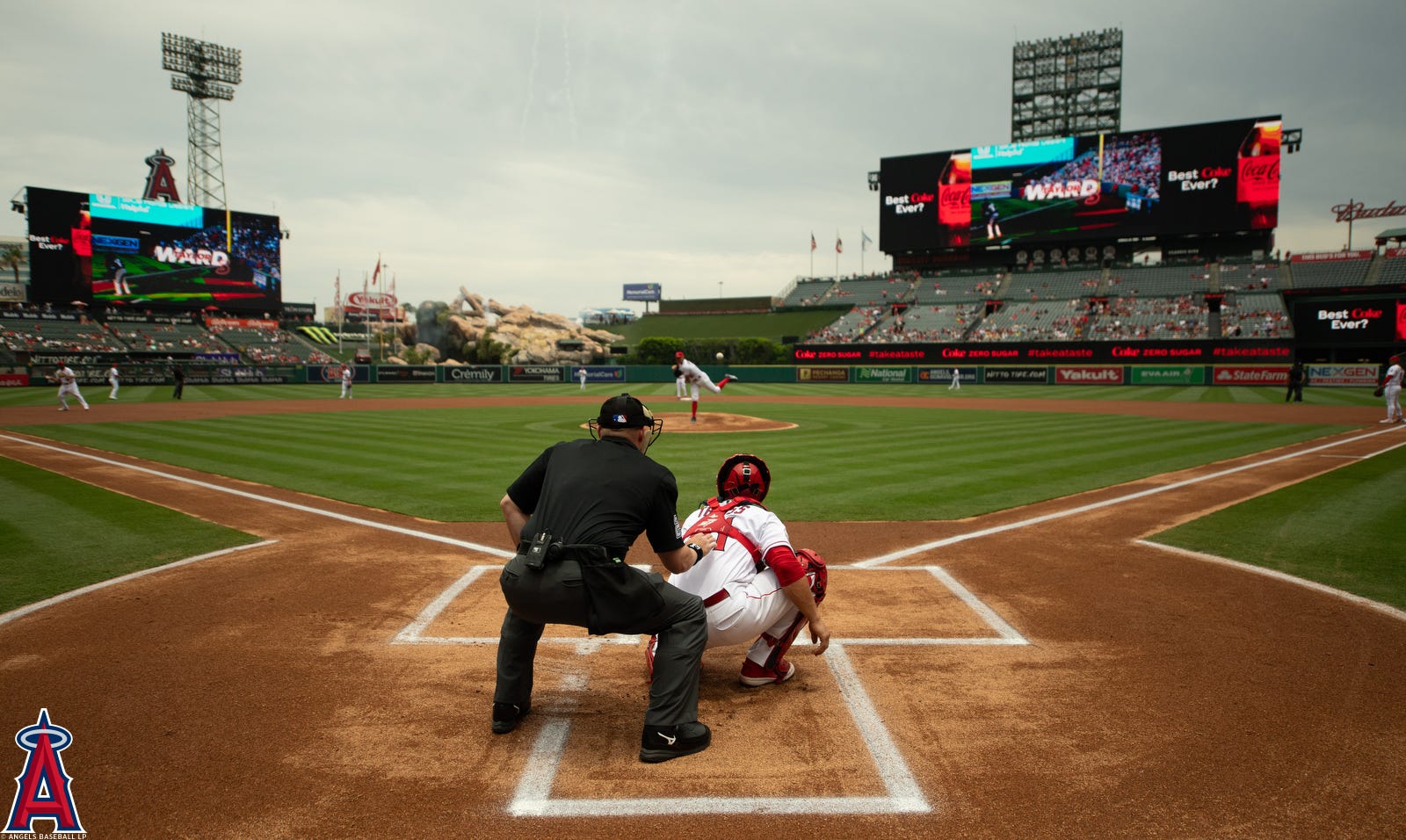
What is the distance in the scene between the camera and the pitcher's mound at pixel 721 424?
20.7m

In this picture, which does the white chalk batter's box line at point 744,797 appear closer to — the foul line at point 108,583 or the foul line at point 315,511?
the foul line at point 315,511

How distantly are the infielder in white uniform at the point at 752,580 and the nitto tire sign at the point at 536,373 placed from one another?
183 feet

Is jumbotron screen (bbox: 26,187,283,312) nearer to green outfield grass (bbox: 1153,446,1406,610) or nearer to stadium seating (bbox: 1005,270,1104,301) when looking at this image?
stadium seating (bbox: 1005,270,1104,301)

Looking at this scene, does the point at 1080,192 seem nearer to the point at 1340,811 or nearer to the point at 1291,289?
the point at 1291,289

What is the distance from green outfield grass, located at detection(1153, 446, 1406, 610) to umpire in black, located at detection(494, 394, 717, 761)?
243 inches

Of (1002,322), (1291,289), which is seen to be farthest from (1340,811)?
(1291,289)

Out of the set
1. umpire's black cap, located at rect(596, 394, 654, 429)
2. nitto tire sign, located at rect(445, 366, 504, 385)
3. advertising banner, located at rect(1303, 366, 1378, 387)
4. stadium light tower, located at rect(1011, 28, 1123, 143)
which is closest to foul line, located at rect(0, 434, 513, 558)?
umpire's black cap, located at rect(596, 394, 654, 429)

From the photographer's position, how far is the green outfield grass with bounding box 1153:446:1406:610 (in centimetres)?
693

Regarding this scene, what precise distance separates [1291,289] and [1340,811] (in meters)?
65.1

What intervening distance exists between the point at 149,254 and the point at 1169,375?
72.5 metres

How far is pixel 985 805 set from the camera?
11.0 feet

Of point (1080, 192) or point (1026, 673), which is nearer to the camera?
point (1026, 673)

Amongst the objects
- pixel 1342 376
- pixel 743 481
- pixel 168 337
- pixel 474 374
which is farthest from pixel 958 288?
pixel 743 481

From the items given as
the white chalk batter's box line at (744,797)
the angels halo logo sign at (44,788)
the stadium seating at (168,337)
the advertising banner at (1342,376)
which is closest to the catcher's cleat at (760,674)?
the white chalk batter's box line at (744,797)
